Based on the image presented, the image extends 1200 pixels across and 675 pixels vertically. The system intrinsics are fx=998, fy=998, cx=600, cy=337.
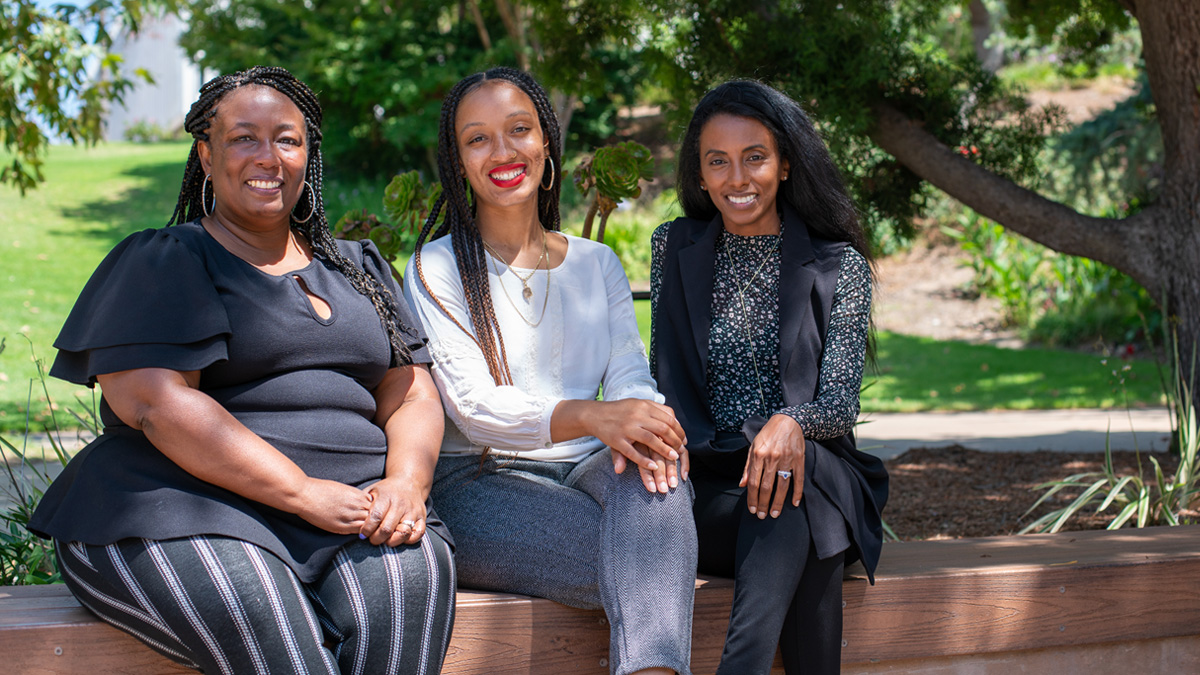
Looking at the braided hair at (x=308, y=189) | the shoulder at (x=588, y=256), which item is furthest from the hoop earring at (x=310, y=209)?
the shoulder at (x=588, y=256)

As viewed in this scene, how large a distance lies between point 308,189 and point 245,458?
0.74 meters

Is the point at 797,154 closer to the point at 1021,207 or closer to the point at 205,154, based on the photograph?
the point at 205,154

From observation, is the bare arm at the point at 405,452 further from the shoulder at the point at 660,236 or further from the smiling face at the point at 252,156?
the shoulder at the point at 660,236

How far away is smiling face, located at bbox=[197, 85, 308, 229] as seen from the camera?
2.19 metres

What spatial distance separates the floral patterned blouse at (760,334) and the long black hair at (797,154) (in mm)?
103

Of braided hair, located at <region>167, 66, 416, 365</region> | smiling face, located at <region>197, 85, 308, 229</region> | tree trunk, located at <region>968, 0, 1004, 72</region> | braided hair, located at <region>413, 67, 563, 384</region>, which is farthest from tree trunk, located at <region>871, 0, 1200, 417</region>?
tree trunk, located at <region>968, 0, 1004, 72</region>

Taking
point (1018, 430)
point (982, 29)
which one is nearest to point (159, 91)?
point (982, 29)

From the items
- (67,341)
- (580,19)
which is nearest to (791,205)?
(67,341)

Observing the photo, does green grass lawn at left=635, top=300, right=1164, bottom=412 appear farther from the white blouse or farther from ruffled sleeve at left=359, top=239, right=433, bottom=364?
ruffled sleeve at left=359, top=239, right=433, bottom=364

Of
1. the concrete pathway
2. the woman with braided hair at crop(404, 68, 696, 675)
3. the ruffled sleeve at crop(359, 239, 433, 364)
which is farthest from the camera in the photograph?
the concrete pathway

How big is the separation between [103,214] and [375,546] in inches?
621

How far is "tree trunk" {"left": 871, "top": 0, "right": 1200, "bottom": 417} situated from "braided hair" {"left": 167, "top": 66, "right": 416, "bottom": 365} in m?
2.69

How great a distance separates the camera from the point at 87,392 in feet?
24.4

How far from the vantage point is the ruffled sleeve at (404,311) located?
2.32 metres
